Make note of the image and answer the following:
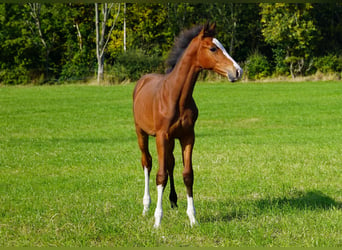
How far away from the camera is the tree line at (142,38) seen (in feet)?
185

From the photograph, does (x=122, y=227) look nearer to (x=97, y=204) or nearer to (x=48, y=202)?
(x=97, y=204)

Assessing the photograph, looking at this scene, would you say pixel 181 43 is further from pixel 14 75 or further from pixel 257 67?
pixel 257 67

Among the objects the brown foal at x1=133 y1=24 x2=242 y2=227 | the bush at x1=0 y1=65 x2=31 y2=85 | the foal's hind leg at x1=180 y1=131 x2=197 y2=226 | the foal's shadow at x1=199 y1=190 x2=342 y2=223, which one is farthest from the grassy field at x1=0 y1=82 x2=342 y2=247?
the bush at x1=0 y1=65 x2=31 y2=85

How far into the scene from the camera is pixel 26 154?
1778 centimetres

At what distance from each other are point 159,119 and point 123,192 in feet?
13.5

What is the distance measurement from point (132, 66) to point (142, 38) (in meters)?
8.50

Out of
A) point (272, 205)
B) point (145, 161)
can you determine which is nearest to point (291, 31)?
point (272, 205)

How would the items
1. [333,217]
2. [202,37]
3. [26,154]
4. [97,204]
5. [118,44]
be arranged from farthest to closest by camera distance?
[118,44]
[26,154]
[97,204]
[333,217]
[202,37]

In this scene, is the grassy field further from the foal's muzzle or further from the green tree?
the green tree

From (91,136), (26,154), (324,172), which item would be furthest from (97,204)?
(91,136)

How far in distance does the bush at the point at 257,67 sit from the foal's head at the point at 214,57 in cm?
4994

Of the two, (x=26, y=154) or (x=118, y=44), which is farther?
(x=118, y=44)

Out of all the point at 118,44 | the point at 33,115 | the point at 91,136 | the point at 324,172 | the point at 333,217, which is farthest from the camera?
the point at 118,44

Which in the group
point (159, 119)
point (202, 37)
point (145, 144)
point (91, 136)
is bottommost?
point (91, 136)
